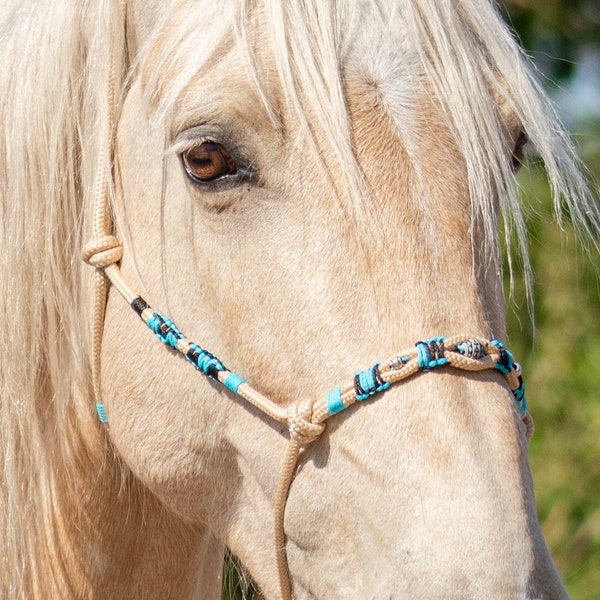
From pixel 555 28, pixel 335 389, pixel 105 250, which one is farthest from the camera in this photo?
pixel 555 28

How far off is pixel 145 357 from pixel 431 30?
80 centimetres

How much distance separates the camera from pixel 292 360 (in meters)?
1.52

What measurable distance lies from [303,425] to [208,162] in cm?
48

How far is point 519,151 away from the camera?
1.87 meters

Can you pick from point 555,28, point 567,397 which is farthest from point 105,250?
point 555,28

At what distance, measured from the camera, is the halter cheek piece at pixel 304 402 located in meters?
1.41

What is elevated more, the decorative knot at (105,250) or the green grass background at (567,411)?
the decorative knot at (105,250)

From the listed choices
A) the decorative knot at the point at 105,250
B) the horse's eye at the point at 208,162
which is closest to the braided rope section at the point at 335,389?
the decorative knot at the point at 105,250

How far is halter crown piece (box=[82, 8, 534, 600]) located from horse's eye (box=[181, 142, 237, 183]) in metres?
0.24

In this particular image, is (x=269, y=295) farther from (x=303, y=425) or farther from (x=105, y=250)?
(x=105, y=250)

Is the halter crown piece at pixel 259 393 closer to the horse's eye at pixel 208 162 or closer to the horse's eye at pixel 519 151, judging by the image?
the horse's eye at pixel 208 162

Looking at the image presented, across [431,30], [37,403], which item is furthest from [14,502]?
[431,30]

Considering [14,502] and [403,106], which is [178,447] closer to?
[14,502]

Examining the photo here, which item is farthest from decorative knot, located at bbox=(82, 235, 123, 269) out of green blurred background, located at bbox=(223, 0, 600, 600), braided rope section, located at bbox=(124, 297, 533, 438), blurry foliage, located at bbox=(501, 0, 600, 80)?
blurry foliage, located at bbox=(501, 0, 600, 80)
